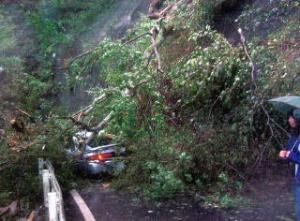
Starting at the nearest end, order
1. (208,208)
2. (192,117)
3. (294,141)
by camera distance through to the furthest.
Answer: (294,141) < (208,208) < (192,117)

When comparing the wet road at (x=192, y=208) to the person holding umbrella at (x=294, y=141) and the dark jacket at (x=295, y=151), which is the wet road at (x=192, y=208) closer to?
the person holding umbrella at (x=294, y=141)

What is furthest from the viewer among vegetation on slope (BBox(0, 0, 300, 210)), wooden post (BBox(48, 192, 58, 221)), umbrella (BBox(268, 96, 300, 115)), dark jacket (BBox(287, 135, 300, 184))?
vegetation on slope (BBox(0, 0, 300, 210))

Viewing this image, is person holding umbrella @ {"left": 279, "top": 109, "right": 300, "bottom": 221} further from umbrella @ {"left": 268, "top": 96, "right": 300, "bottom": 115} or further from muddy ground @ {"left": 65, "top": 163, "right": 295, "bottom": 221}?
muddy ground @ {"left": 65, "top": 163, "right": 295, "bottom": 221}

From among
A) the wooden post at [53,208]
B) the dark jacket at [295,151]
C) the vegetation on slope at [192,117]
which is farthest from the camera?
the vegetation on slope at [192,117]

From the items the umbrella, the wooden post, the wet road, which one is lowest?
the wet road

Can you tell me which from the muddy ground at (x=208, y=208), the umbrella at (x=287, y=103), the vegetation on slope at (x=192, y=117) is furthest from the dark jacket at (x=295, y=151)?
the vegetation on slope at (x=192, y=117)

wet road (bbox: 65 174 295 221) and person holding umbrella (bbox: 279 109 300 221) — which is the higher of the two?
person holding umbrella (bbox: 279 109 300 221)

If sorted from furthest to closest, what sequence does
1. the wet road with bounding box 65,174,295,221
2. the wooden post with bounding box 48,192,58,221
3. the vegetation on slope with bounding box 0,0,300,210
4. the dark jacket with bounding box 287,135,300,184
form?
the vegetation on slope with bounding box 0,0,300,210 → the wet road with bounding box 65,174,295,221 → the dark jacket with bounding box 287,135,300,184 → the wooden post with bounding box 48,192,58,221

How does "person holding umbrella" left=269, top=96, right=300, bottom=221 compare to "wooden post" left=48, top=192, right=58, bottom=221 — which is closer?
"wooden post" left=48, top=192, right=58, bottom=221

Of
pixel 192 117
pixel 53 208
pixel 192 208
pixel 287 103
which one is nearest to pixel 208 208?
pixel 192 208

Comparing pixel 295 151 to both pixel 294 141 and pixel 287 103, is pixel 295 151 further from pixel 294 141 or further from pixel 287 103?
pixel 287 103

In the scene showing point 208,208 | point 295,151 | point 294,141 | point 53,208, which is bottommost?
point 208,208

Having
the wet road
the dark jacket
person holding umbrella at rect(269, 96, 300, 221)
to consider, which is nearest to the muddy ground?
the wet road

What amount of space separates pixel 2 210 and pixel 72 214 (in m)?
1.22
